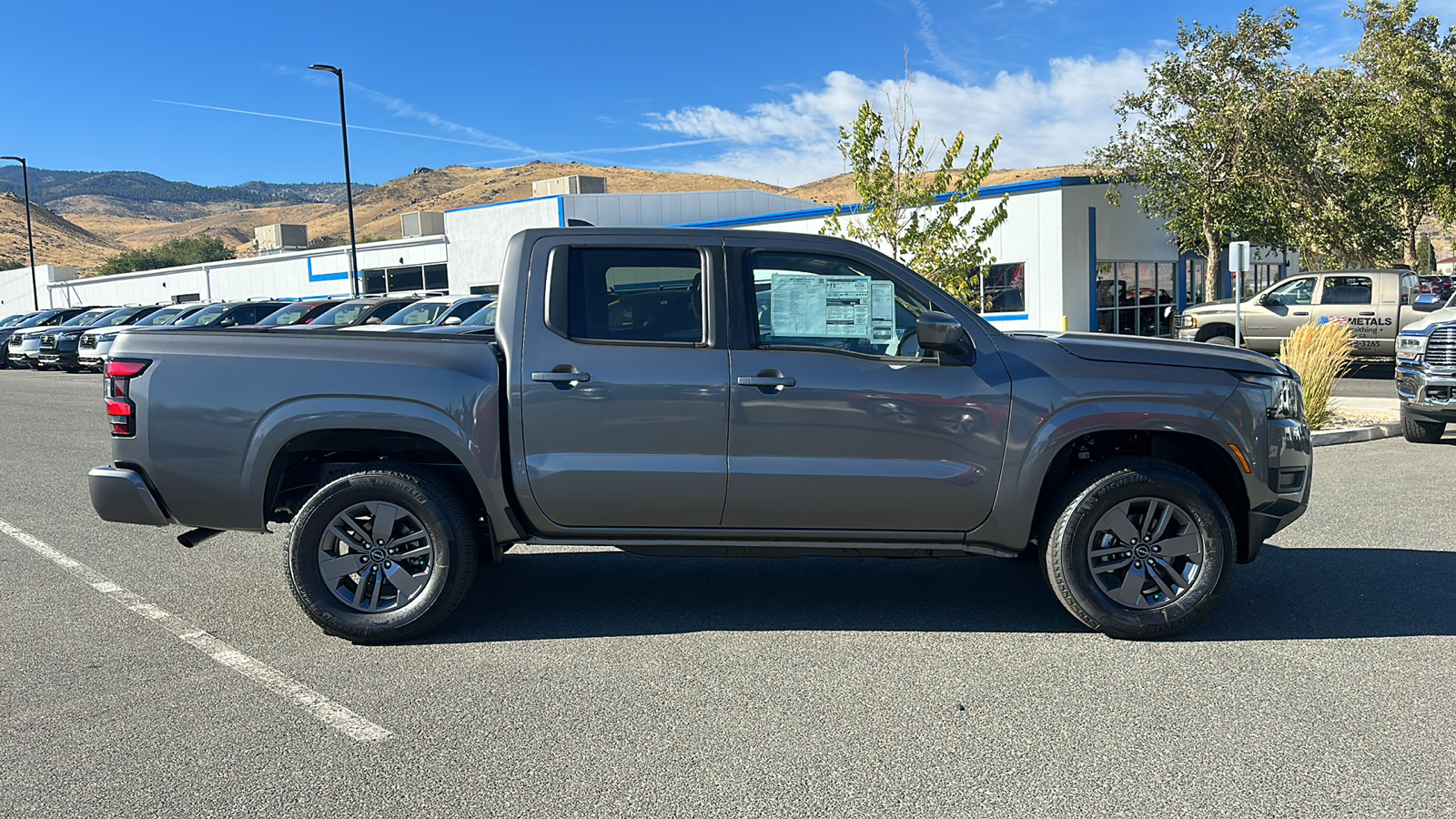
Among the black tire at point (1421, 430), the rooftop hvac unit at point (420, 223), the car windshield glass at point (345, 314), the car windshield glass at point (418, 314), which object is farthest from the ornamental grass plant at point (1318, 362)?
the rooftop hvac unit at point (420, 223)

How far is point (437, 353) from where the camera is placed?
5.02 meters

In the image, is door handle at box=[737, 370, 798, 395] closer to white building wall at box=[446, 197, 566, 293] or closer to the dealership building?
the dealership building

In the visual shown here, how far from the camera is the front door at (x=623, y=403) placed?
493 centimetres

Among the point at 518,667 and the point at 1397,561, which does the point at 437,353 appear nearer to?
the point at 518,667

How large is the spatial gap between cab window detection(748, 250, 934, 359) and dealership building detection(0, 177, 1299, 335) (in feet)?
3.82

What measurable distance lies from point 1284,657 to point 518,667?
322 cm

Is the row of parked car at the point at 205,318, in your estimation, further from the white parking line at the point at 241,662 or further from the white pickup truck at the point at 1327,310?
the white pickup truck at the point at 1327,310

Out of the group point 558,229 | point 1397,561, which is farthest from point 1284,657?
point 558,229

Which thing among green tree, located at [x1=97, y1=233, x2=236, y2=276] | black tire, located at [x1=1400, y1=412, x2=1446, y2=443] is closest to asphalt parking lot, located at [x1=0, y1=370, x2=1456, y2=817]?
black tire, located at [x1=1400, y1=412, x2=1446, y2=443]

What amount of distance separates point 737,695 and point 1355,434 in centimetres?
982

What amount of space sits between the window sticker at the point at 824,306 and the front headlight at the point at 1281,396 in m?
1.71

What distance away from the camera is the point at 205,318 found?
27.4 metres

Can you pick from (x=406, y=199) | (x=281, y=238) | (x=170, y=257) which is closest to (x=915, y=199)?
(x=281, y=238)

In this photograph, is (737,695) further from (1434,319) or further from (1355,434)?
(1355,434)
